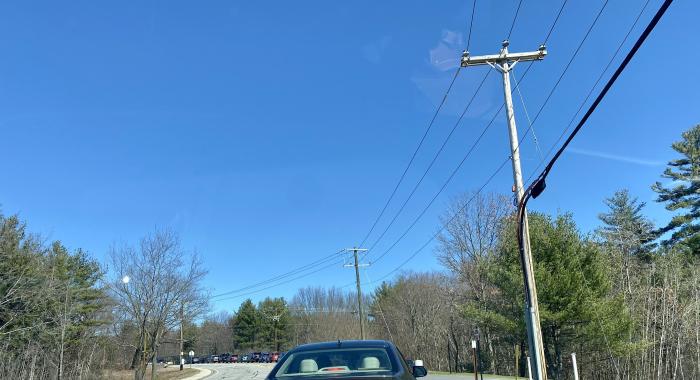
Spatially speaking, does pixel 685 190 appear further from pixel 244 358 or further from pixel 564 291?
pixel 244 358

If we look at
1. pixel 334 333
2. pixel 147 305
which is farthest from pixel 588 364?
pixel 334 333

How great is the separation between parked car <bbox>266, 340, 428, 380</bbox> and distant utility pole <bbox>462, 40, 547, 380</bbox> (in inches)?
398

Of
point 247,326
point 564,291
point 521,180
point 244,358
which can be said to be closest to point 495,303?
point 564,291

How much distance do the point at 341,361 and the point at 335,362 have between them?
7 centimetres

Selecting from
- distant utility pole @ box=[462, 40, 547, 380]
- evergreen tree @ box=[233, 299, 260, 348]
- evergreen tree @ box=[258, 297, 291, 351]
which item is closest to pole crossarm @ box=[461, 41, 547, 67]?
distant utility pole @ box=[462, 40, 547, 380]

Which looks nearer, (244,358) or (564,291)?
(564,291)

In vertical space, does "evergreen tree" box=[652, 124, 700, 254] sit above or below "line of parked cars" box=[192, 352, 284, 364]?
above

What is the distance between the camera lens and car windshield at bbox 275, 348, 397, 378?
632 cm

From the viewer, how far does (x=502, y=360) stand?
47.6 m

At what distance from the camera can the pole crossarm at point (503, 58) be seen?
59.4 ft

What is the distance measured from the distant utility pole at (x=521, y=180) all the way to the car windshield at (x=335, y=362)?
1026 cm

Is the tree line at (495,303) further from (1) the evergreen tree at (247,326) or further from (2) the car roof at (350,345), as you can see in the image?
(1) the evergreen tree at (247,326)

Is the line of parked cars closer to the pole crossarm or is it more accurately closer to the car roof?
the pole crossarm

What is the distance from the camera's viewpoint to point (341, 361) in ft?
22.0
